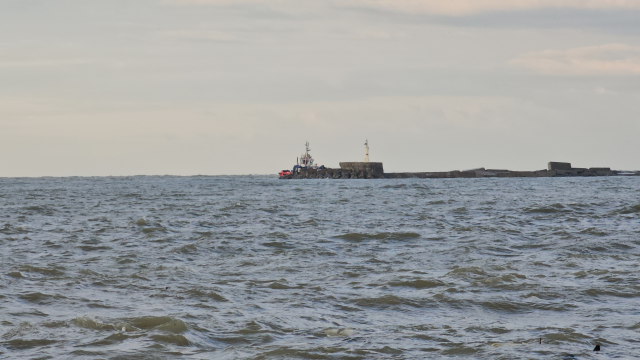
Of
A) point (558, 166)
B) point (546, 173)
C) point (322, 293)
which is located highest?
point (558, 166)

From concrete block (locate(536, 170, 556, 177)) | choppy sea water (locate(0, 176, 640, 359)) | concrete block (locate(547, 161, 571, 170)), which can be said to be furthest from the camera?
concrete block (locate(547, 161, 571, 170))

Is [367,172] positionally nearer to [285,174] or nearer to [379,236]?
[285,174]

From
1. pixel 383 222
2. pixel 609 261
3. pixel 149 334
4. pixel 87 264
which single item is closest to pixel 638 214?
pixel 383 222

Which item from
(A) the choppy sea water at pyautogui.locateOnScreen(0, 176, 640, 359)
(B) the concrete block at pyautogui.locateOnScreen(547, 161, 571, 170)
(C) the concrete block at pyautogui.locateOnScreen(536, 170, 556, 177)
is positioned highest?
(B) the concrete block at pyautogui.locateOnScreen(547, 161, 571, 170)

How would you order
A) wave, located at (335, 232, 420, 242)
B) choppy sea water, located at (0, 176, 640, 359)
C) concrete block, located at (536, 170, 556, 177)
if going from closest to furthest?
choppy sea water, located at (0, 176, 640, 359) → wave, located at (335, 232, 420, 242) → concrete block, located at (536, 170, 556, 177)

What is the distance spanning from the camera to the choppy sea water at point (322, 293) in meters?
6.55

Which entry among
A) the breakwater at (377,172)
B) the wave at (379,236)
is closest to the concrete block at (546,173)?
the breakwater at (377,172)

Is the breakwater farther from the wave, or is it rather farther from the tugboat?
the wave

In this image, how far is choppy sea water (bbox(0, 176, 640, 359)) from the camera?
6.55 m

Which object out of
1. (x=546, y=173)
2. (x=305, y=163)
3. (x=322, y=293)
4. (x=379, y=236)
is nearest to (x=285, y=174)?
(x=305, y=163)

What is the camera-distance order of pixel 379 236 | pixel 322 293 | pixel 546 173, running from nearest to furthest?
pixel 322 293, pixel 379 236, pixel 546 173

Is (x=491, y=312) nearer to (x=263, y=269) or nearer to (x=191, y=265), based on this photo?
(x=263, y=269)

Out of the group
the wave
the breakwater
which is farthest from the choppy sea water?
the breakwater

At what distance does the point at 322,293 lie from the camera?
9.49 metres
